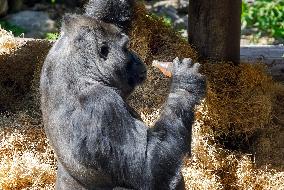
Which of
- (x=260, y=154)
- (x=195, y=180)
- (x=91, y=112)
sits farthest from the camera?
(x=260, y=154)

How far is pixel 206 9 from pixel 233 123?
2.91 ft

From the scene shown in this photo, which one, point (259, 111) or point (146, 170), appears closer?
point (146, 170)

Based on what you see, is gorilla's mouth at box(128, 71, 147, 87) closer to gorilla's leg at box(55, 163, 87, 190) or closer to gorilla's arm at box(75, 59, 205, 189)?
gorilla's arm at box(75, 59, 205, 189)

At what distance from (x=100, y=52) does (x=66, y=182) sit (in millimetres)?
651

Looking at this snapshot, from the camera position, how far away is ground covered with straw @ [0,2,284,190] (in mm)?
4191

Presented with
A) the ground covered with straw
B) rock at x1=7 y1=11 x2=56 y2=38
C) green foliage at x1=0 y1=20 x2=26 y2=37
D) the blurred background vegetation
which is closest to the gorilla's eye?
the ground covered with straw

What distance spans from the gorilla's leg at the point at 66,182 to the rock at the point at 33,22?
5406mm

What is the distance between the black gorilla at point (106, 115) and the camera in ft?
8.37

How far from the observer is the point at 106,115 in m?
2.54

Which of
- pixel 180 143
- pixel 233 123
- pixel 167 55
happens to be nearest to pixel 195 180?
pixel 233 123

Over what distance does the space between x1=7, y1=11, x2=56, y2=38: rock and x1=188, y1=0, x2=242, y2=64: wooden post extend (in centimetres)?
386

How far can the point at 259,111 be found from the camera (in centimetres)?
452

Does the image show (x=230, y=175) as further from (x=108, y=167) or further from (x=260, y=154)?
(x=108, y=167)

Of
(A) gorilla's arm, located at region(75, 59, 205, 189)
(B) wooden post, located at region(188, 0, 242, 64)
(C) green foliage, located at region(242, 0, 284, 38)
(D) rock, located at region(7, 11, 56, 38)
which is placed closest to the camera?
(A) gorilla's arm, located at region(75, 59, 205, 189)
